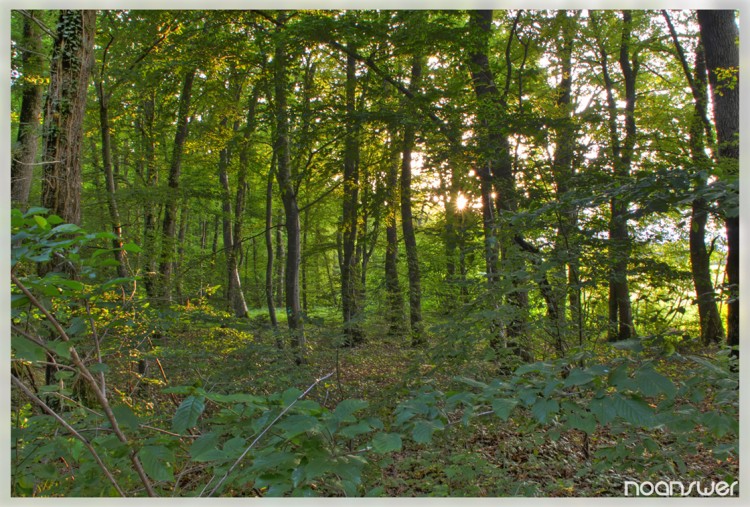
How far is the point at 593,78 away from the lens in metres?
7.80

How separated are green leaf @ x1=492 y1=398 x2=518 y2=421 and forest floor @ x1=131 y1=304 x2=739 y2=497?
0.49 meters

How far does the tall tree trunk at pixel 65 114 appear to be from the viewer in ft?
11.0

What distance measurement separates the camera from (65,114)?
11.1 feet

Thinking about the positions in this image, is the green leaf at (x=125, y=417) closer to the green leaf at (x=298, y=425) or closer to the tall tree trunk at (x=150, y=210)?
the green leaf at (x=298, y=425)

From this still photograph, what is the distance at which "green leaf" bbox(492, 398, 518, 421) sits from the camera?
127cm

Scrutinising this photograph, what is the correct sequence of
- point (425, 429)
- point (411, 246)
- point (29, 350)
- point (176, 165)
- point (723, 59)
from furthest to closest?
point (411, 246) < point (176, 165) < point (723, 59) < point (425, 429) < point (29, 350)

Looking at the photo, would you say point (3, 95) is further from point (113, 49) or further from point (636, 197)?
point (113, 49)

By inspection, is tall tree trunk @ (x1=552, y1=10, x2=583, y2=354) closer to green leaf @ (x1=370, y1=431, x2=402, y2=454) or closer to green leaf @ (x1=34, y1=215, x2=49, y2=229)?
green leaf @ (x1=370, y1=431, x2=402, y2=454)

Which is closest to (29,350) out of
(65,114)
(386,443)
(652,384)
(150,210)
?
(386,443)

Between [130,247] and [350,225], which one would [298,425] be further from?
[350,225]

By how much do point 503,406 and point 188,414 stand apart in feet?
2.93

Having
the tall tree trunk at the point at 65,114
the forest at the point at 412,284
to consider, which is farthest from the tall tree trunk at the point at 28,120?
the tall tree trunk at the point at 65,114

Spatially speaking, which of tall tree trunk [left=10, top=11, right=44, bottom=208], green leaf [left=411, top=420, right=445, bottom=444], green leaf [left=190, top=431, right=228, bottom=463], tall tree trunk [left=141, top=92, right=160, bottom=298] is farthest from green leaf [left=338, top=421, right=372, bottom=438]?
tall tree trunk [left=141, top=92, right=160, bottom=298]

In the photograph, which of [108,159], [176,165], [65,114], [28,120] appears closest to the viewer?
[65,114]
